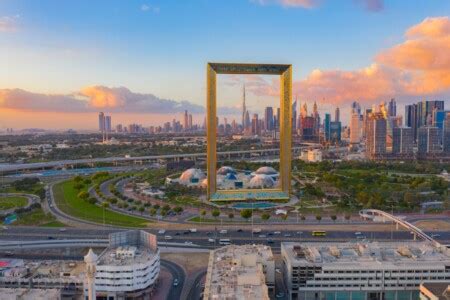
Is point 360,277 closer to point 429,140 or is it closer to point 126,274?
point 126,274

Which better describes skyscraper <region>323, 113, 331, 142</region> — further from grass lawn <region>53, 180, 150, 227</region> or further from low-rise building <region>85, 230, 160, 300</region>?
low-rise building <region>85, 230, 160, 300</region>

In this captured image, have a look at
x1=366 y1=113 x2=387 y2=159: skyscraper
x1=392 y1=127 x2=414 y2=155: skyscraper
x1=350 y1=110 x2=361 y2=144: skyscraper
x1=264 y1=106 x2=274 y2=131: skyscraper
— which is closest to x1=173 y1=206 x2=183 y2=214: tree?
x1=366 y1=113 x2=387 y2=159: skyscraper

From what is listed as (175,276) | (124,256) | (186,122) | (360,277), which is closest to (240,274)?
(360,277)

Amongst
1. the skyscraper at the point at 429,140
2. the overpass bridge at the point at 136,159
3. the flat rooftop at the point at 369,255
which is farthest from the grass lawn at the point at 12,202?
the skyscraper at the point at 429,140

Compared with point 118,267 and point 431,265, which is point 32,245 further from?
point 431,265

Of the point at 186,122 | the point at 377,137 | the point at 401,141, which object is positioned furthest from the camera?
the point at 186,122
